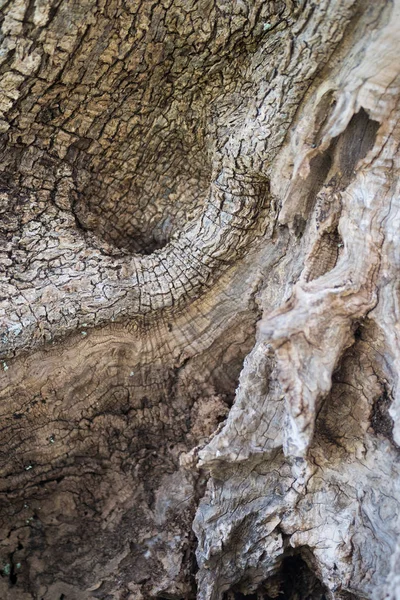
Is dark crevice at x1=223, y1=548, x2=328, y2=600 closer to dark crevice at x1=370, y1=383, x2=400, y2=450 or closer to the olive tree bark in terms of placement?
the olive tree bark

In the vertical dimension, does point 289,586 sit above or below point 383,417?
below

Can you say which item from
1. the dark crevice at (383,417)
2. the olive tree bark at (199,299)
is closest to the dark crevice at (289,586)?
the olive tree bark at (199,299)

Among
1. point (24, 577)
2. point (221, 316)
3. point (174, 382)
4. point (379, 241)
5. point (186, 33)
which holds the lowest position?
point (24, 577)

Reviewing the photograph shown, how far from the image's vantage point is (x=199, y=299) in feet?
8.03

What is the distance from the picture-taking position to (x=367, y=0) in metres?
1.86

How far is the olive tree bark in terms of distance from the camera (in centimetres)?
189

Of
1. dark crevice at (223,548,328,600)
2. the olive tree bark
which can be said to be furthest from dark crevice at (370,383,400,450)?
dark crevice at (223,548,328,600)

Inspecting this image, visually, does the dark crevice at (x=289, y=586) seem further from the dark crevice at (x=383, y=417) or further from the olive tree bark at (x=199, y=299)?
the dark crevice at (x=383, y=417)

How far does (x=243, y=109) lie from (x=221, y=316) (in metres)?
0.95

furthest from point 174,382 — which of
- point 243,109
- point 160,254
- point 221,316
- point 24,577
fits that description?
point 243,109

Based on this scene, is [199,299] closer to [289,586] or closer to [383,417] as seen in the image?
[383,417]

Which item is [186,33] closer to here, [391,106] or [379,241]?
[391,106]

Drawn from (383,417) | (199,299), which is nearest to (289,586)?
(383,417)

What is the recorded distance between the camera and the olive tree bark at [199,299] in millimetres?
1893
